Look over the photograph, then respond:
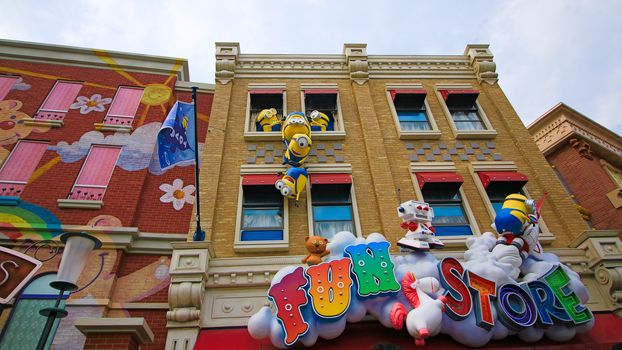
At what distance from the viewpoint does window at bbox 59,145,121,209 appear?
8680 millimetres

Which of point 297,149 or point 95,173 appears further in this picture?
point 95,173

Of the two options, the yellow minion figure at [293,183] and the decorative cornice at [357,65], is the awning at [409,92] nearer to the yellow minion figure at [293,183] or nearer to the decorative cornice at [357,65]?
the decorative cornice at [357,65]

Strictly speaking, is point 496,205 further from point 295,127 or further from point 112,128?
point 112,128

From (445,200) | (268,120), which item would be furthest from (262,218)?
(445,200)

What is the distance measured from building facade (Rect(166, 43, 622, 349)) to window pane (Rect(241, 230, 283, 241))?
1.0 inches

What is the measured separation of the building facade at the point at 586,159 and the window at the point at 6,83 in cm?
1799

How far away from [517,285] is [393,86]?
24.4ft

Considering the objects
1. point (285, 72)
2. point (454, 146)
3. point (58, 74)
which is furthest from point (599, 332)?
point (58, 74)

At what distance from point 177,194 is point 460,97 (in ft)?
29.8

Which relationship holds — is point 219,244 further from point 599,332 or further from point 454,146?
point 599,332

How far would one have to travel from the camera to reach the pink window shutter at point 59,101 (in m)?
10.3

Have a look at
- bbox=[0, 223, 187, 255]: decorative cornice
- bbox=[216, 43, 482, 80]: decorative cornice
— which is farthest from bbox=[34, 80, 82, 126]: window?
bbox=[216, 43, 482, 80]: decorative cornice

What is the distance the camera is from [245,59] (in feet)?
39.9

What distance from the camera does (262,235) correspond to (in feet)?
27.5
